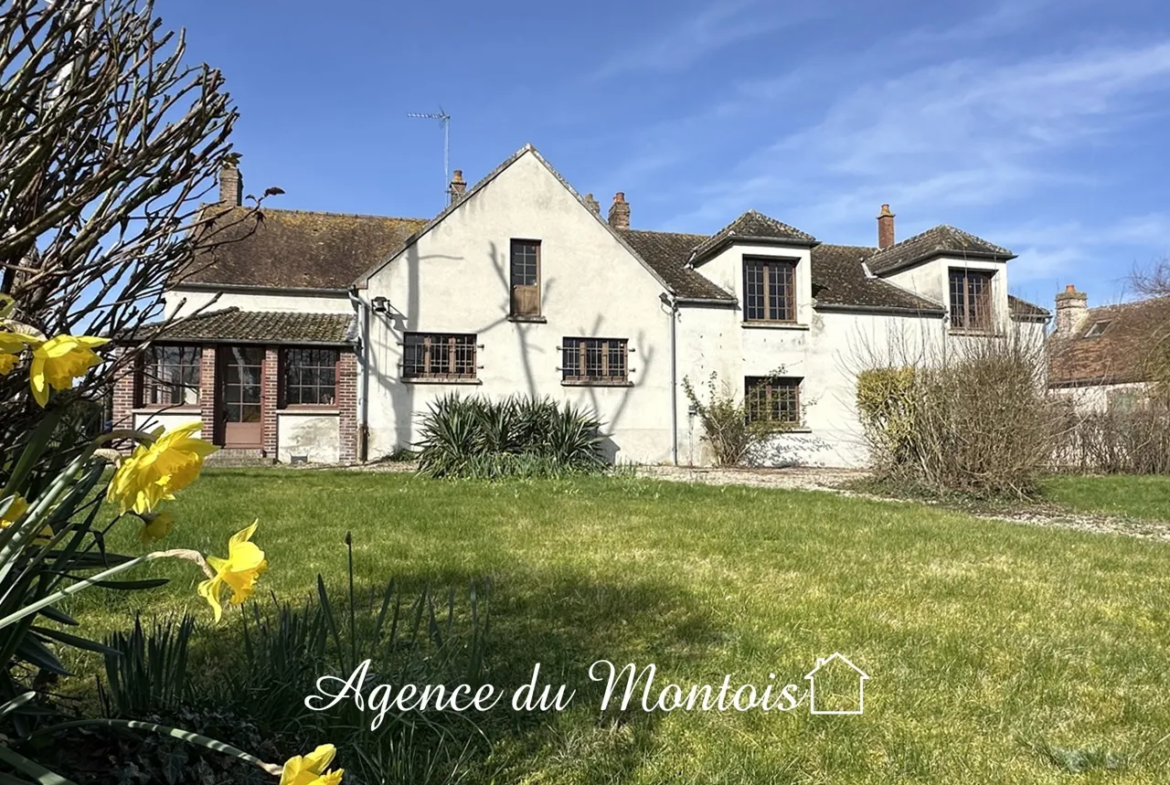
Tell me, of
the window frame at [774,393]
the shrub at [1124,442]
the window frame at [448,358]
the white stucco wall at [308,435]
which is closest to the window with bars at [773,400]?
the window frame at [774,393]

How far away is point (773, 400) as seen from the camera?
18.7 metres

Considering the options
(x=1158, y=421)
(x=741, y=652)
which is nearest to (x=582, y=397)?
(x=1158, y=421)

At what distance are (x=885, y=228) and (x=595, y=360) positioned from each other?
12.0 metres

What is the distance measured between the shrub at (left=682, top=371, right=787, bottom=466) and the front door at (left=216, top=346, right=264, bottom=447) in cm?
992

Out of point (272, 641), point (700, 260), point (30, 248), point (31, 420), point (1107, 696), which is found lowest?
point (1107, 696)

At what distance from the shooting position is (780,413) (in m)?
18.7

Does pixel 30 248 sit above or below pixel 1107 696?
above

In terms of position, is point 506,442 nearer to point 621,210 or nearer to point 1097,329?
point 621,210

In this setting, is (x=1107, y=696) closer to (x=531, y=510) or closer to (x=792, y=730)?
(x=792, y=730)

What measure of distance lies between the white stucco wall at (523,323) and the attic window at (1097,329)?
18.1 m

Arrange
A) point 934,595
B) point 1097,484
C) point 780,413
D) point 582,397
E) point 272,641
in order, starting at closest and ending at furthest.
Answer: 1. point 272,641
2. point 934,595
3. point 1097,484
4. point 582,397
5. point 780,413

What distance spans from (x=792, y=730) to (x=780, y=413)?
16.5 metres

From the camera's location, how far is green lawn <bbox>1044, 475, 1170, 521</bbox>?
10039 mm

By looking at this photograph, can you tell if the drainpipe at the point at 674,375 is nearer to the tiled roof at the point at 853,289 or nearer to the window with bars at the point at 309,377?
the tiled roof at the point at 853,289
